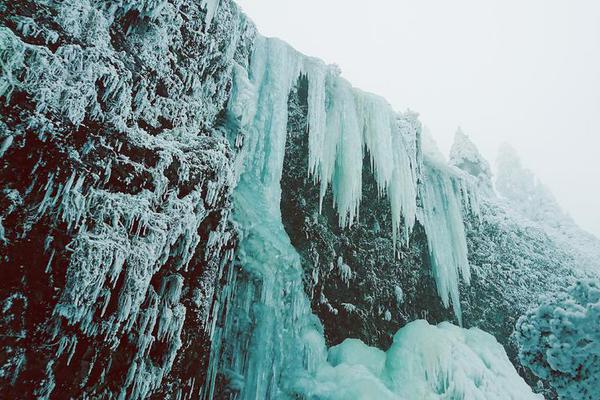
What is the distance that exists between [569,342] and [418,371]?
128 inches

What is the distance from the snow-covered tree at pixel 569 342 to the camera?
5.65 meters

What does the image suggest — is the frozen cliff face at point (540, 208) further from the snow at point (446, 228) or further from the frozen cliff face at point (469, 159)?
the snow at point (446, 228)

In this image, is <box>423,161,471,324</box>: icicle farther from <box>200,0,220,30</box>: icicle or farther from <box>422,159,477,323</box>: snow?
<box>200,0,220,30</box>: icicle

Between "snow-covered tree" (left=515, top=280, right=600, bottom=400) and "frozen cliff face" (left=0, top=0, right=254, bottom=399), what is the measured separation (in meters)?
5.81

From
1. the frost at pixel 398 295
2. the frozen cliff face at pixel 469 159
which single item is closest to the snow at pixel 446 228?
the frost at pixel 398 295

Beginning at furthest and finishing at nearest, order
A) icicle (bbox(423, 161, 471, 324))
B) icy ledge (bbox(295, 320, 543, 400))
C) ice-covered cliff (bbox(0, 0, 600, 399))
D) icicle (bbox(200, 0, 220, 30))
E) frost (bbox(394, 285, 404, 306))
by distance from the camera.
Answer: icicle (bbox(423, 161, 471, 324)), frost (bbox(394, 285, 404, 306)), icy ledge (bbox(295, 320, 543, 400)), icicle (bbox(200, 0, 220, 30)), ice-covered cliff (bbox(0, 0, 600, 399))

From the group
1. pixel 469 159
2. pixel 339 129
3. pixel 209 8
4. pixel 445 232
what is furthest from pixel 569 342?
pixel 469 159

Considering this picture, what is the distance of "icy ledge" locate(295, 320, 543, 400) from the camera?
721cm

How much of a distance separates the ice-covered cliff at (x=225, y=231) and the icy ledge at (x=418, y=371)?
0.16 feet

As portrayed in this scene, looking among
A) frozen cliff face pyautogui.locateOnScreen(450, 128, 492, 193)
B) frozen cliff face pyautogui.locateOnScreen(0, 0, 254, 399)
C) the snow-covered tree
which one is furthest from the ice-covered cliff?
frozen cliff face pyautogui.locateOnScreen(450, 128, 492, 193)

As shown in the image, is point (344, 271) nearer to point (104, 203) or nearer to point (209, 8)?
point (104, 203)

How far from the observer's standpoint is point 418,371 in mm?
8117

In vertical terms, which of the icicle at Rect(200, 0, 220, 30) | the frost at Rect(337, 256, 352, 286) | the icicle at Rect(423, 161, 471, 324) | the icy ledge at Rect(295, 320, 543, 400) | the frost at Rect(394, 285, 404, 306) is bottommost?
the icy ledge at Rect(295, 320, 543, 400)

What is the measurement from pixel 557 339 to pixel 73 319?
7.16 m
